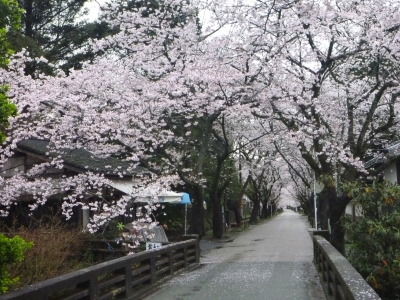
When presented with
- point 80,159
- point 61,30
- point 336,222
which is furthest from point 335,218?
point 61,30

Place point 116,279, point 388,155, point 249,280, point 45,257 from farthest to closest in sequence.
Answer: point 388,155 → point 249,280 → point 45,257 → point 116,279

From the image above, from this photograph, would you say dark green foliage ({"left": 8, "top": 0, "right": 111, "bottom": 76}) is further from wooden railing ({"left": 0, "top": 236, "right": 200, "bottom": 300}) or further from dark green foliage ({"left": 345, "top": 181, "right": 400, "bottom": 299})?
dark green foliage ({"left": 345, "top": 181, "right": 400, "bottom": 299})

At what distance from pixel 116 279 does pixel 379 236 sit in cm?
504

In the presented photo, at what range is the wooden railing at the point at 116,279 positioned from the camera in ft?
23.2

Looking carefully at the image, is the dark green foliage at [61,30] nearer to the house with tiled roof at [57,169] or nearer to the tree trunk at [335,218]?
the house with tiled roof at [57,169]

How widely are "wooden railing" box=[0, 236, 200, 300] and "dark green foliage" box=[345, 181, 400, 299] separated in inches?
177

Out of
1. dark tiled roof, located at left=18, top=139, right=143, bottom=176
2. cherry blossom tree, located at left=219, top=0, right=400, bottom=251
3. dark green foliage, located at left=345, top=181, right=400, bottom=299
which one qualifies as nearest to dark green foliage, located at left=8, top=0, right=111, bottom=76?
dark tiled roof, located at left=18, top=139, right=143, bottom=176

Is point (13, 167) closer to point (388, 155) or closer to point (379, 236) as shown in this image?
point (388, 155)

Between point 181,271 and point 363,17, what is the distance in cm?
855

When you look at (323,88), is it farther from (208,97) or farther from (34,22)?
(34,22)

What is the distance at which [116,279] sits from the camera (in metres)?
9.75

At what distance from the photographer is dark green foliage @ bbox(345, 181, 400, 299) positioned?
959 centimetres

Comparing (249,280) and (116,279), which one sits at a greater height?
(116,279)

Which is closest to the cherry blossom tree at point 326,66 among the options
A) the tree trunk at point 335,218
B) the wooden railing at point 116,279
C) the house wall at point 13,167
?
the tree trunk at point 335,218
